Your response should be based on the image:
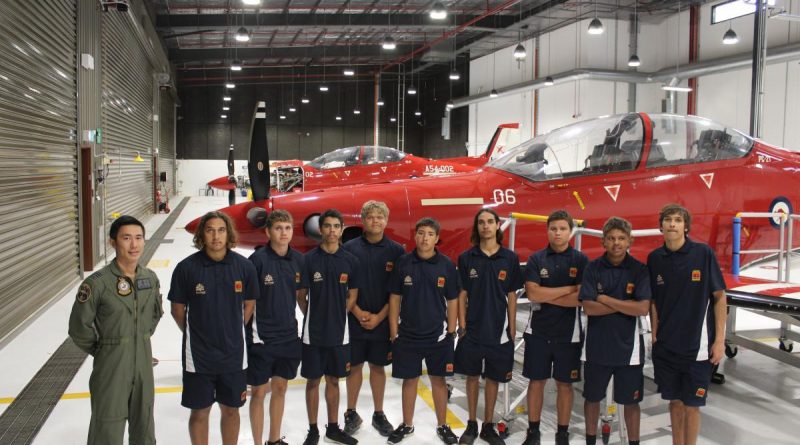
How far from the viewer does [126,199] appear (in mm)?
16875

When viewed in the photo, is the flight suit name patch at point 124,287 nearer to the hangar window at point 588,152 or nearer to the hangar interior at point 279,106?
the hangar interior at point 279,106

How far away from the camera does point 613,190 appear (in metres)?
5.72

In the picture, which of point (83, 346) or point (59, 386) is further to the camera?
point (59, 386)

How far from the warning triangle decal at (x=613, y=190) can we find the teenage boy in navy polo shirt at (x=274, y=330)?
326 centimetres

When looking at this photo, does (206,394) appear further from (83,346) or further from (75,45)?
(75,45)

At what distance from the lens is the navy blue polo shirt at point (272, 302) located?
12.6ft

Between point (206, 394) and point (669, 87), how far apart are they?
19.9 m

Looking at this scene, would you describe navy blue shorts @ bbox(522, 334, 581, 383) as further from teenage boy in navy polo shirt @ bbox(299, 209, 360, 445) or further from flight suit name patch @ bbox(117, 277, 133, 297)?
flight suit name patch @ bbox(117, 277, 133, 297)

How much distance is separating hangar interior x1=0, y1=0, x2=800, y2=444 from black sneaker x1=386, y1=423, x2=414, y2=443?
10 cm

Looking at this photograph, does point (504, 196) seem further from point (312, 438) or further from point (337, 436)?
point (312, 438)

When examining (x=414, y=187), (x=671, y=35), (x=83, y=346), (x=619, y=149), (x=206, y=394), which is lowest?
(x=206, y=394)

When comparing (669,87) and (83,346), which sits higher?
(669,87)

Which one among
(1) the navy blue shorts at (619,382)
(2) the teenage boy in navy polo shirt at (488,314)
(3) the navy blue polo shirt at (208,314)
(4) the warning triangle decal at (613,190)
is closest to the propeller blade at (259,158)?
(3) the navy blue polo shirt at (208,314)

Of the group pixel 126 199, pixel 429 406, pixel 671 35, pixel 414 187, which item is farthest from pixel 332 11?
pixel 429 406
